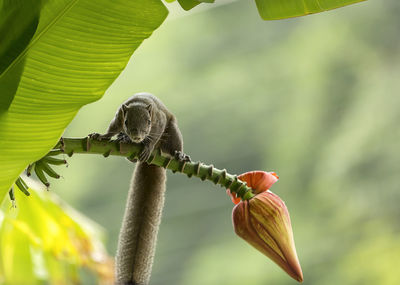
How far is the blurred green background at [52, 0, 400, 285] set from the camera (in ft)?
14.0

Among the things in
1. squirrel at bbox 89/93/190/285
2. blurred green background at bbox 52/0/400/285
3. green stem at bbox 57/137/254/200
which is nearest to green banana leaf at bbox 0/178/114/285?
squirrel at bbox 89/93/190/285

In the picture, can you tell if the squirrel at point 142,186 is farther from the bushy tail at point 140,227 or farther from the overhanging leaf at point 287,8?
the overhanging leaf at point 287,8

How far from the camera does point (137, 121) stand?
136 centimetres

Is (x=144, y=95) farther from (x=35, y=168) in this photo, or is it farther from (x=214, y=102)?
(x=214, y=102)

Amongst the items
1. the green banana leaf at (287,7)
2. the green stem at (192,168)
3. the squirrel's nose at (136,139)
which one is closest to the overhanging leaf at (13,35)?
the green stem at (192,168)

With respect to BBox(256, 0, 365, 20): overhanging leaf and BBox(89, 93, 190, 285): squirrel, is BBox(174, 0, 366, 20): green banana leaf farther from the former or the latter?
BBox(89, 93, 190, 285): squirrel

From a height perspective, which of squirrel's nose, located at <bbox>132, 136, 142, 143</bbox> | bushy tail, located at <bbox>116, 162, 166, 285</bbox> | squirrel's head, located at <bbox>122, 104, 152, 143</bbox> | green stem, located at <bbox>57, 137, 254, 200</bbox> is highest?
green stem, located at <bbox>57, 137, 254, 200</bbox>

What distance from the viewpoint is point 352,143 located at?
4176 mm

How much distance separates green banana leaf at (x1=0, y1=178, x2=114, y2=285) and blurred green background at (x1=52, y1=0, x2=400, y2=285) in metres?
2.83

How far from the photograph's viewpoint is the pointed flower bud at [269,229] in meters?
0.85

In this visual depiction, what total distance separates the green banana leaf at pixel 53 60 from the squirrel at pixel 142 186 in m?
0.19

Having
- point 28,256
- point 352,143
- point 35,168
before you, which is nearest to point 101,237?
point 28,256

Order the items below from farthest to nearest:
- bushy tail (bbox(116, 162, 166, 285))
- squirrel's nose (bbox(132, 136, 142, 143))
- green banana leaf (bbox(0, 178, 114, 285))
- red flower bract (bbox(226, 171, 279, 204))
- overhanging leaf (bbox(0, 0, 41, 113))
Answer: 1. green banana leaf (bbox(0, 178, 114, 285))
2. squirrel's nose (bbox(132, 136, 142, 143))
3. bushy tail (bbox(116, 162, 166, 285))
4. red flower bract (bbox(226, 171, 279, 204))
5. overhanging leaf (bbox(0, 0, 41, 113))

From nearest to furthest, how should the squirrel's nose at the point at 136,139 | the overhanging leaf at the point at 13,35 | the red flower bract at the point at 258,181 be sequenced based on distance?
the overhanging leaf at the point at 13,35 < the red flower bract at the point at 258,181 < the squirrel's nose at the point at 136,139
